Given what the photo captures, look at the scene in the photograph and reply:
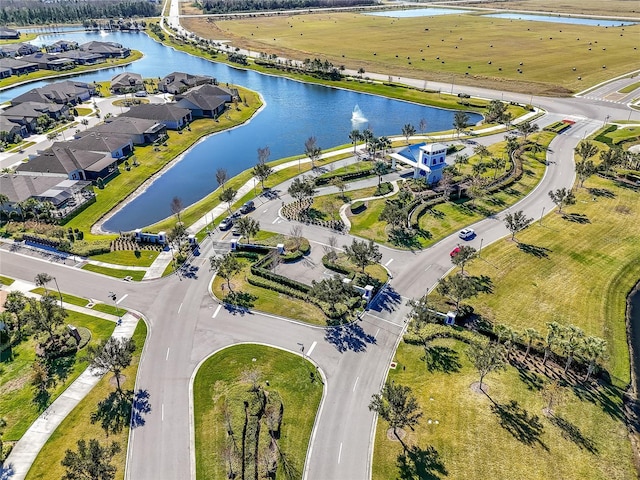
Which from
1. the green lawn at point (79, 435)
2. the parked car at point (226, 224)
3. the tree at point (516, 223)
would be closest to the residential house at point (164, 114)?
the parked car at point (226, 224)

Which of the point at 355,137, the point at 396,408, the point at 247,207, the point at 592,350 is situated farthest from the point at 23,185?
the point at 592,350

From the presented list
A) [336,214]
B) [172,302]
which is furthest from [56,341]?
[336,214]

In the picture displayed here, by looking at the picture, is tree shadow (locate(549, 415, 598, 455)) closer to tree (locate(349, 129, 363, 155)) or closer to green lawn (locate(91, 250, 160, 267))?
green lawn (locate(91, 250, 160, 267))

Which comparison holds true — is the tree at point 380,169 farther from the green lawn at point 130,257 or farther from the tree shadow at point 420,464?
the tree shadow at point 420,464

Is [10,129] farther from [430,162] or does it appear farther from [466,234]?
[466,234]

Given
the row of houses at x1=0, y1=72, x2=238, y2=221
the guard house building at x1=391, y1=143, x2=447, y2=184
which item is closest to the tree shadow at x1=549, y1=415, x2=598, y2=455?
the guard house building at x1=391, y1=143, x2=447, y2=184

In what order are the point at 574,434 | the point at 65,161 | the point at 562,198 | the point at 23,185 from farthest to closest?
the point at 65,161 → the point at 23,185 → the point at 562,198 → the point at 574,434
